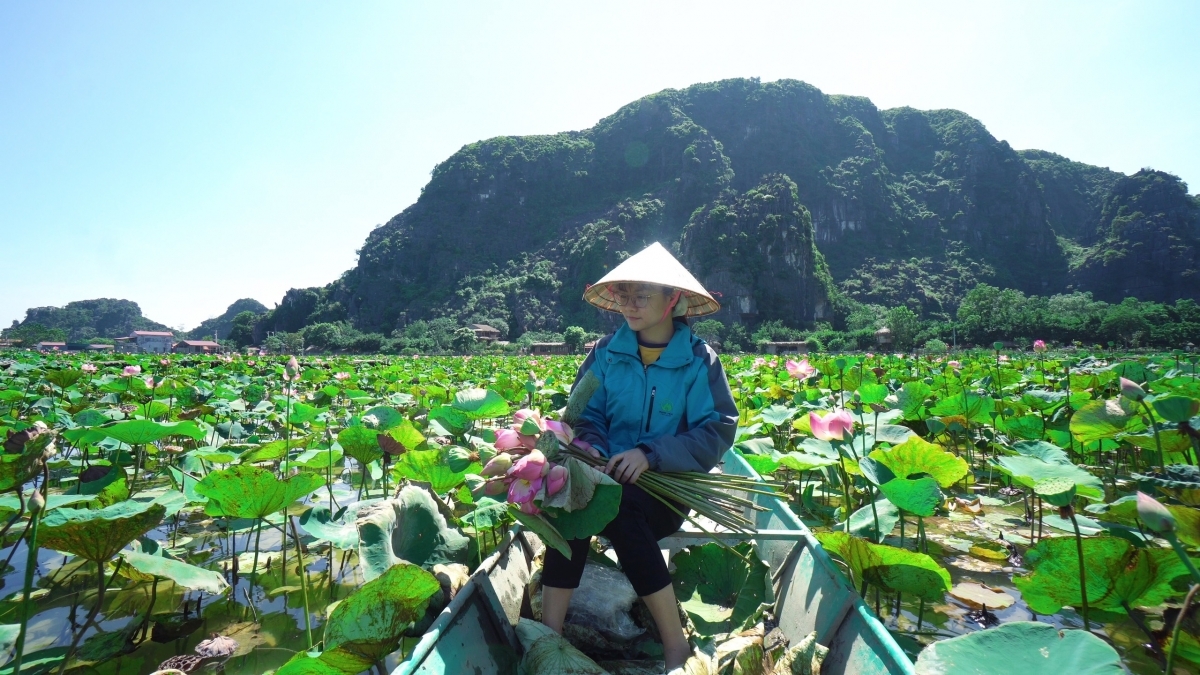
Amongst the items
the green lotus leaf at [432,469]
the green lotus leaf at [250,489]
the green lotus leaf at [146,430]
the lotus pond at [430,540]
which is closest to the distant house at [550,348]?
the lotus pond at [430,540]

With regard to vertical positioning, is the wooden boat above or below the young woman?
below

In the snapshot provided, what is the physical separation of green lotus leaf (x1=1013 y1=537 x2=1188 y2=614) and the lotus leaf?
1321 millimetres

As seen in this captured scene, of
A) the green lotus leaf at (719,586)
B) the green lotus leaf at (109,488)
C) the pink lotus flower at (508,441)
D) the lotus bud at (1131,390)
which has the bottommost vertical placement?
the green lotus leaf at (719,586)

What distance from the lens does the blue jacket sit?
1.70 metres

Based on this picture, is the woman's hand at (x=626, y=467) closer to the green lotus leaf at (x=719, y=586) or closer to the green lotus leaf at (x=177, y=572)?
the green lotus leaf at (x=719, y=586)

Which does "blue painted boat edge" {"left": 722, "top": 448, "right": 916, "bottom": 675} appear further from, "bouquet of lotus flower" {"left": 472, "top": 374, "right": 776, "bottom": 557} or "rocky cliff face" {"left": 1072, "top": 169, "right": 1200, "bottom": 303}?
"rocky cliff face" {"left": 1072, "top": 169, "right": 1200, "bottom": 303}

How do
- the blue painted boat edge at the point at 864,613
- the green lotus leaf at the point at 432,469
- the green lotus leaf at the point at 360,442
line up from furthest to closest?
the green lotus leaf at the point at 360,442 < the green lotus leaf at the point at 432,469 < the blue painted boat edge at the point at 864,613

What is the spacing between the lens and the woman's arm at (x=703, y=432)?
1.52 m

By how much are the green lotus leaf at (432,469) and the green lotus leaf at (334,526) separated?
187 millimetres

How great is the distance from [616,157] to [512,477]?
9891 centimetres

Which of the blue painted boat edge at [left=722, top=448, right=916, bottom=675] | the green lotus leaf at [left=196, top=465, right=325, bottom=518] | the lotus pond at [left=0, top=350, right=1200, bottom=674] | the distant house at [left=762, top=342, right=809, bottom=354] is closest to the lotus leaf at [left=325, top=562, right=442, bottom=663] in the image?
the lotus pond at [left=0, top=350, right=1200, bottom=674]

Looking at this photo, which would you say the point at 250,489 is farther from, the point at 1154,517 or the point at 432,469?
the point at 1154,517

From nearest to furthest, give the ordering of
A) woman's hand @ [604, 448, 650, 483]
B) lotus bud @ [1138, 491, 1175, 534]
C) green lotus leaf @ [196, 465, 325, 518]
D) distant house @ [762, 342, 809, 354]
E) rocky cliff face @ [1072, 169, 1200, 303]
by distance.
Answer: lotus bud @ [1138, 491, 1175, 534]
green lotus leaf @ [196, 465, 325, 518]
woman's hand @ [604, 448, 650, 483]
distant house @ [762, 342, 809, 354]
rocky cliff face @ [1072, 169, 1200, 303]

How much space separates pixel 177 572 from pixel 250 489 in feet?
0.72
